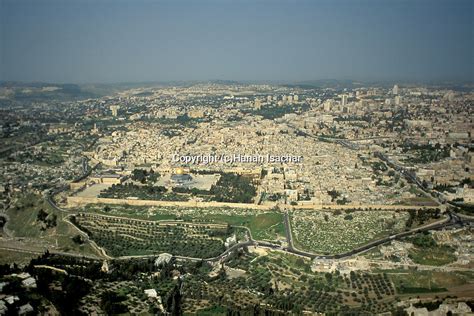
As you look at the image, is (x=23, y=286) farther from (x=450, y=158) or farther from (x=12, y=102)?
(x=12, y=102)

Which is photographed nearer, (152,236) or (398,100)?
(152,236)

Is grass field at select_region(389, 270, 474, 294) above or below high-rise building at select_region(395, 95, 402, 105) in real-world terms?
below

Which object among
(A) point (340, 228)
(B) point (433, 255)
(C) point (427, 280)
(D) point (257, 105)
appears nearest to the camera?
(C) point (427, 280)

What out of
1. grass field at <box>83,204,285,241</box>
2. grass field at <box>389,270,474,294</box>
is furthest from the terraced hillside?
grass field at <box>389,270,474,294</box>

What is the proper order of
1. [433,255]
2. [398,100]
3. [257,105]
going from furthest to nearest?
[257,105] → [398,100] → [433,255]

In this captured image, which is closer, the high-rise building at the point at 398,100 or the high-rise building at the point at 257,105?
the high-rise building at the point at 398,100

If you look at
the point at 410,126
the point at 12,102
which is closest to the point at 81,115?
the point at 12,102

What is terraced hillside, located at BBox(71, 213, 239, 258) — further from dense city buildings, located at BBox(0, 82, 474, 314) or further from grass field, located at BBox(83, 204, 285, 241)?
grass field, located at BBox(83, 204, 285, 241)

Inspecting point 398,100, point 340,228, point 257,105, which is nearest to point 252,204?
point 340,228

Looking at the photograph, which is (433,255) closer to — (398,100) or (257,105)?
(398,100)

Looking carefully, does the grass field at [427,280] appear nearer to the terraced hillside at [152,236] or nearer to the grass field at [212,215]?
the grass field at [212,215]

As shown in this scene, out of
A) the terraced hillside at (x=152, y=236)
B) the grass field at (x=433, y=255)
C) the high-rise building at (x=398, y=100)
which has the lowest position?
the terraced hillside at (x=152, y=236)

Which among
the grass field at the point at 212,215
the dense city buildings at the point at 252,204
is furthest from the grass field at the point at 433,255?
the grass field at the point at 212,215
